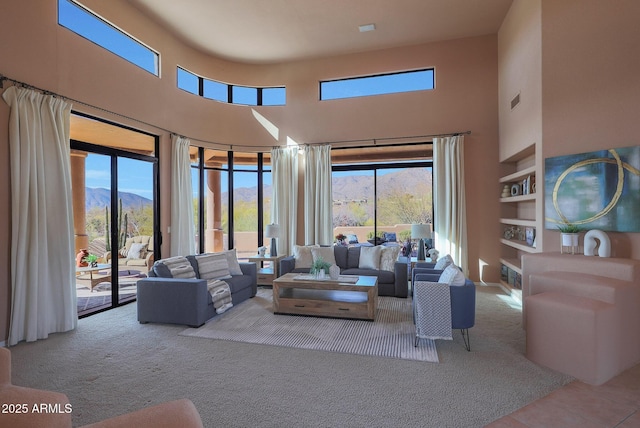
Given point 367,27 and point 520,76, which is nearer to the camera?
point 520,76

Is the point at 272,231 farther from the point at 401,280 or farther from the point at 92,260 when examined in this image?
the point at 92,260

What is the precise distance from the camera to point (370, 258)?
19.6 ft

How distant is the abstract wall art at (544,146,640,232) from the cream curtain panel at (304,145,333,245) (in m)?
4.03

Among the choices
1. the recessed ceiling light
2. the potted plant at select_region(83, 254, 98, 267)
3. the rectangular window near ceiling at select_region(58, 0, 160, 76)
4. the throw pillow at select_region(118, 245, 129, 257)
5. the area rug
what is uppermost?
the recessed ceiling light

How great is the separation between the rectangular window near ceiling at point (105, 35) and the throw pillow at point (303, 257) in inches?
168

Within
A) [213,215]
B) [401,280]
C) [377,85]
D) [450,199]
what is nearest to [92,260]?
[213,215]

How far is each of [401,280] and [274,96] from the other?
511 centimetres

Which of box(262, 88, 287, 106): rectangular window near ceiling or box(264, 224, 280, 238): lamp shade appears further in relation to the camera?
box(262, 88, 287, 106): rectangular window near ceiling

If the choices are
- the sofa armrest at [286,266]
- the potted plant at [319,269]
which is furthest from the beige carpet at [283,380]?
the sofa armrest at [286,266]

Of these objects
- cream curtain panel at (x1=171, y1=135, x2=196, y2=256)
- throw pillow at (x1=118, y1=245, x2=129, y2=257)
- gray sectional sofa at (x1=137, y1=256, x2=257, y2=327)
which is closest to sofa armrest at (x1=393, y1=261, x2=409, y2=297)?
gray sectional sofa at (x1=137, y1=256, x2=257, y2=327)

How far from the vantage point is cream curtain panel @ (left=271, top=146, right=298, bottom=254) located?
7355 mm

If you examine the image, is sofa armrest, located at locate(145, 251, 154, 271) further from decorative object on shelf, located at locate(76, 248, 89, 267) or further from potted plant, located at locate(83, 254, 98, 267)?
decorative object on shelf, located at locate(76, 248, 89, 267)

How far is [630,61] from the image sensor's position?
11.8 ft

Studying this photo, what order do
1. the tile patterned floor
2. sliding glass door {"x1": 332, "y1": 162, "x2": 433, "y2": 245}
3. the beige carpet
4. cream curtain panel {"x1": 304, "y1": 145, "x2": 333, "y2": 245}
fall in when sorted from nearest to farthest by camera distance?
the tile patterned floor → the beige carpet → cream curtain panel {"x1": 304, "y1": 145, "x2": 333, "y2": 245} → sliding glass door {"x1": 332, "y1": 162, "x2": 433, "y2": 245}
